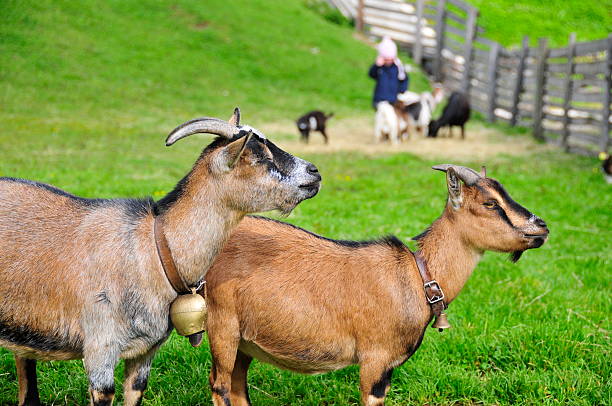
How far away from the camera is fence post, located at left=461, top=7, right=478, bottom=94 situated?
72.2 ft

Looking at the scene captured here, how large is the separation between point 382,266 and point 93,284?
163 cm

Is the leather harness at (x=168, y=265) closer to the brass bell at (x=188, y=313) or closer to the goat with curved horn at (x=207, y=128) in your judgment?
the brass bell at (x=188, y=313)

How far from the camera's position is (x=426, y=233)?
4160 millimetres

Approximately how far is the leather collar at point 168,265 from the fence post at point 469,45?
20.0 metres

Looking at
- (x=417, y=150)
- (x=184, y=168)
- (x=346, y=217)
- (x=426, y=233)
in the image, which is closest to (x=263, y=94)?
(x=417, y=150)

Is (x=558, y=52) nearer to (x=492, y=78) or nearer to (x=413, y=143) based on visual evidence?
(x=492, y=78)

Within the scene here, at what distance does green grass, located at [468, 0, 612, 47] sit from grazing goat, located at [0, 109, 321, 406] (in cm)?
2482

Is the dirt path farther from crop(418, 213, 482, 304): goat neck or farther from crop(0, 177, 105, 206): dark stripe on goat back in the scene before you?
crop(0, 177, 105, 206): dark stripe on goat back

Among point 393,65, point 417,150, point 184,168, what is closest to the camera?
point 184,168

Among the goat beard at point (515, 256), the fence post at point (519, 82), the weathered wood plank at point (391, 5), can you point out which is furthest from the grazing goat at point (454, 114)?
the goat beard at point (515, 256)

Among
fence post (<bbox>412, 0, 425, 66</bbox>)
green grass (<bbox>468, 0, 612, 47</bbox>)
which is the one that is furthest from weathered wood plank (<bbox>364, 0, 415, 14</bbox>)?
green grass (<bbox>468, 0, 612, 47</bbox>)

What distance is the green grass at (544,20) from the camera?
89.3 ft

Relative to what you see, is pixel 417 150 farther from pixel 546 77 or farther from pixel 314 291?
pixel 314 291

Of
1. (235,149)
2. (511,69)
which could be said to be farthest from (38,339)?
(511,69)
